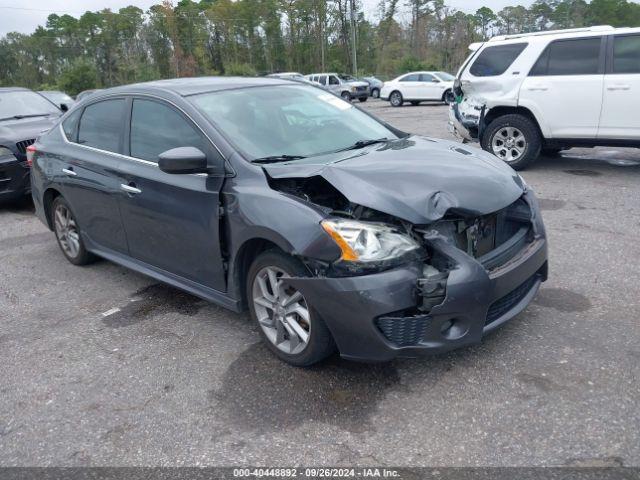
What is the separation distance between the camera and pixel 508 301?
3.24 m

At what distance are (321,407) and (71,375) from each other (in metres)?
1.61

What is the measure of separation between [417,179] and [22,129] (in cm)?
707

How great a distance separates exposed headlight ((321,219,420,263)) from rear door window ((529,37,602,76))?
594cm

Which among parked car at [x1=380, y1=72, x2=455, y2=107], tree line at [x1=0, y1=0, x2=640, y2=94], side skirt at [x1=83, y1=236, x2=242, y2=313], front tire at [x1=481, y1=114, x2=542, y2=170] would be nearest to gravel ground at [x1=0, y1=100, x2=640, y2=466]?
side skirt at [x1=83, y1=236, x2=242, y2=313]

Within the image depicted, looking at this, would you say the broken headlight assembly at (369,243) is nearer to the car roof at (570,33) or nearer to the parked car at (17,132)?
the car roof at (570,33)

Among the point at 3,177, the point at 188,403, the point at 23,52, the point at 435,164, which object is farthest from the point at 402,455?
the point at 23,52

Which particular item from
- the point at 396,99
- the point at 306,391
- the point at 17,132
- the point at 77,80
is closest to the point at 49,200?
the point at 17,132

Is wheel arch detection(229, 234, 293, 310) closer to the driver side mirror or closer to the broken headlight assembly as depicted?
the broken headlight assembly

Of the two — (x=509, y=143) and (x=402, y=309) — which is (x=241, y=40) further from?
(x=402, y=309)

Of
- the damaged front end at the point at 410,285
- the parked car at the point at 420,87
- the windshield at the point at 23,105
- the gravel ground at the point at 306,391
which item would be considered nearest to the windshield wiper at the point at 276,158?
the damaged front end at the point at 410,285

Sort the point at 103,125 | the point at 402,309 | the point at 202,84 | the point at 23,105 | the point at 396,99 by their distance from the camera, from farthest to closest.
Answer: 1. the point at 396,99
2. the point at 23,105
3. the point at 103,125
4. the point at 202,84
5. the point at 402,309

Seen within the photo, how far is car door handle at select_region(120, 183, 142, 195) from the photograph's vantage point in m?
4.11

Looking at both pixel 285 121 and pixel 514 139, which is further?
pixel 514 139

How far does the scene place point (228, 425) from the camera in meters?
2.89
